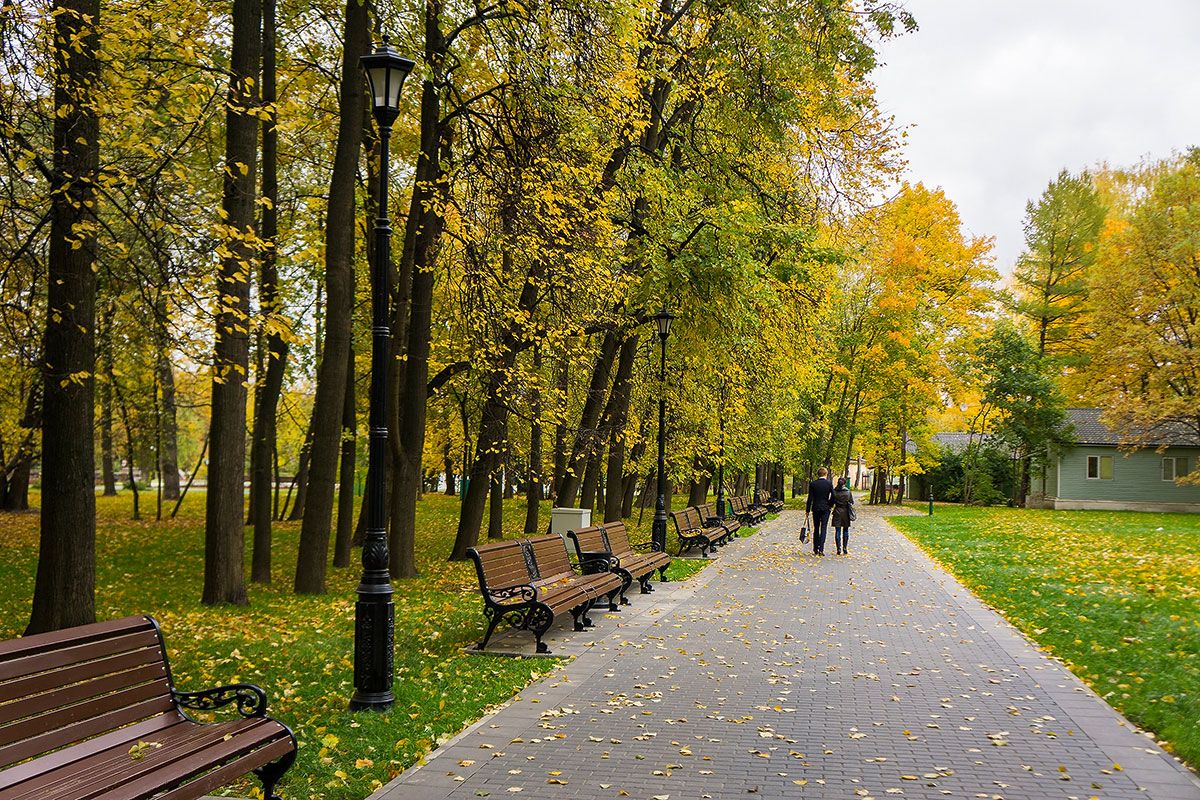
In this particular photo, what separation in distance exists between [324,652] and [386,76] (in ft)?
17.6

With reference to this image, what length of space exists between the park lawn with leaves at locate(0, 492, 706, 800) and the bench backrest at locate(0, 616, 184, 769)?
2.83 feet

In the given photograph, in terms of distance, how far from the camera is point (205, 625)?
1045 centimetres

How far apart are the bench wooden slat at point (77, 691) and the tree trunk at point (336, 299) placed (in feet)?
26.2

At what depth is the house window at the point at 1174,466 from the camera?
44125mm

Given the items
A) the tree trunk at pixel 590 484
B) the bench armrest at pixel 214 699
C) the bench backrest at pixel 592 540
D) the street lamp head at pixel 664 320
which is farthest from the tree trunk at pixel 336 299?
the tree trunk at pixel 590 484

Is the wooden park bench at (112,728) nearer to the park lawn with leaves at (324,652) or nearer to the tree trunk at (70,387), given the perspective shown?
the park lawn with leaves at (324,652)

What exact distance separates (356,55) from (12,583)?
10042 millimetres

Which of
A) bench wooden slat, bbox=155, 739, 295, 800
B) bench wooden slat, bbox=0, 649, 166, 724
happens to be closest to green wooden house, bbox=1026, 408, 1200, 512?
bench wooden slat, bbox=155, 739, 295, 800

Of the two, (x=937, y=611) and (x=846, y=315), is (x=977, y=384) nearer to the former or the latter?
(x=846, y=315)

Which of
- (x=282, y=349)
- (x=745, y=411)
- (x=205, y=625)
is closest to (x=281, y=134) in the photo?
(x=282, y=349)

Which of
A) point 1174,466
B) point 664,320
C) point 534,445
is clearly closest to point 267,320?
point 664,320

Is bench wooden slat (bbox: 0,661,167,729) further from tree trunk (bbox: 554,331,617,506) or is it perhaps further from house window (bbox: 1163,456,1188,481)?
house window (bbox: 1163,456,1188,481)

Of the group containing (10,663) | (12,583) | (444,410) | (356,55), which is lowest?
(12,583)

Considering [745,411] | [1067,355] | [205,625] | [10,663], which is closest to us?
[10,663]
